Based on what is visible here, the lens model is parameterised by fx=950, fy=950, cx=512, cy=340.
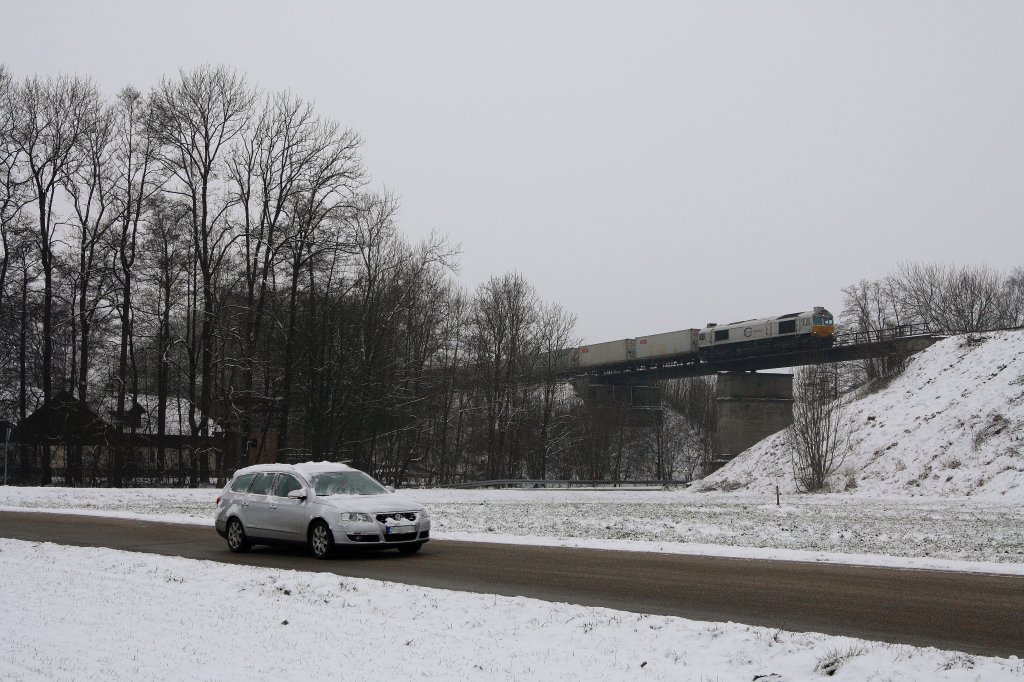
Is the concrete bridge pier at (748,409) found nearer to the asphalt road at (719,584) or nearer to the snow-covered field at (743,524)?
the snow-covered field at (743,524)

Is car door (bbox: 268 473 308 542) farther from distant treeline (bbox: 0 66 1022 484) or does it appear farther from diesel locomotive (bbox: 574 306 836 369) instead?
diesel locomotive (bbox: 574 306 836 369)

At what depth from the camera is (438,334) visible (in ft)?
195

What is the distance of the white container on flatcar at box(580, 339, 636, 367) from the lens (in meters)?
87.0

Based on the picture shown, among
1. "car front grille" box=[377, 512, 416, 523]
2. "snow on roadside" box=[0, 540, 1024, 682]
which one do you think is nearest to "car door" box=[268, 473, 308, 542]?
"car front grille" box=[377, 512, 416, 523]

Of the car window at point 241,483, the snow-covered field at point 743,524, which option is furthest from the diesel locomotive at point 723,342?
the car window at point 241,483

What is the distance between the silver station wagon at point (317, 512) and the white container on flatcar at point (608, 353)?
70.1 metres

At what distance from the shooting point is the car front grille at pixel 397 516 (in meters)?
16.1

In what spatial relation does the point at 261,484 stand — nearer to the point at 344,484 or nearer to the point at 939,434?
the point at 344,484

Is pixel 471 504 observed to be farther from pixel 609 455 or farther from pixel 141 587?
pixel 609 455

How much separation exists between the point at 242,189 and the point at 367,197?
7951 millimetres

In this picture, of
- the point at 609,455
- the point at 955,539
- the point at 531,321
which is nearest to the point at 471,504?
the point at 955,539

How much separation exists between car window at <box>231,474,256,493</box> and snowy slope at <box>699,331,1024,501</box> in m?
28.9

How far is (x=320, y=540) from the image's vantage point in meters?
16.1

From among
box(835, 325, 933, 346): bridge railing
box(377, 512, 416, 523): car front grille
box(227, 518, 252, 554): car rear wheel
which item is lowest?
box(227, 518, 252, 554): car rear wheel
